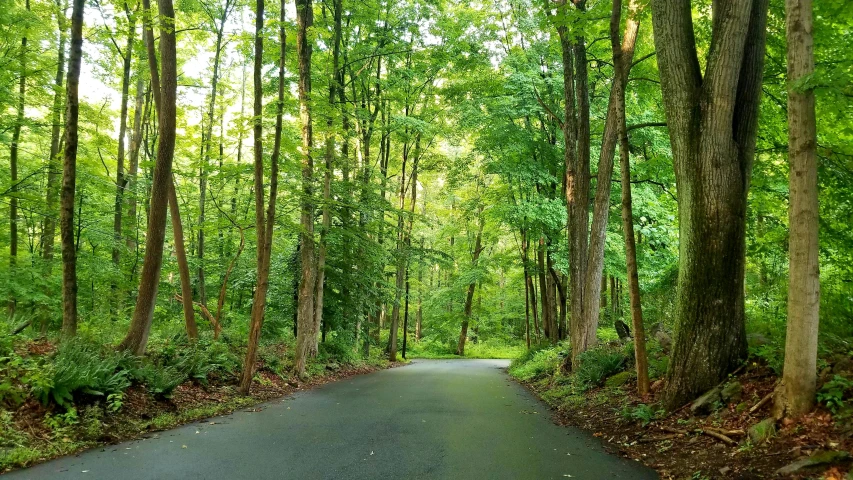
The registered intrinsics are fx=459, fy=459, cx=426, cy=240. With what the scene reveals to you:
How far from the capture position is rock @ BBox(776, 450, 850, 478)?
12.0 ft

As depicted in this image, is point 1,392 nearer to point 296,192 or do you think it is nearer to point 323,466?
point 323,466

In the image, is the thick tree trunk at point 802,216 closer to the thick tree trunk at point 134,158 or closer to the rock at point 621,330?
the rock at point 621,330

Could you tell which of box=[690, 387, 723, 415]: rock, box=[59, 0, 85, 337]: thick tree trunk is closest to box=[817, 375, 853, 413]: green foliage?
box=[690, 387, 723, 415]: rock

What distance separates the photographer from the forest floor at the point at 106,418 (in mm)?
5160

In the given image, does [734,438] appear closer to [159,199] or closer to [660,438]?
[660,438]

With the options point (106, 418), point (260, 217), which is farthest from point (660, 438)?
point (260, 217)

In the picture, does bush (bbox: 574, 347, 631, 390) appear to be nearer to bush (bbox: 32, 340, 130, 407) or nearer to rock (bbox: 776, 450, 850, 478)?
rock (bbox: 776, 450, 850, 478)

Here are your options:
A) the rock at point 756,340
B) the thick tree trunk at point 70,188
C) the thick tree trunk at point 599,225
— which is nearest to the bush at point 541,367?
the thick tree trunk at point 599,225

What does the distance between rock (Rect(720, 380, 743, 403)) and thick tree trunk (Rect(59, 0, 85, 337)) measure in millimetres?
10084

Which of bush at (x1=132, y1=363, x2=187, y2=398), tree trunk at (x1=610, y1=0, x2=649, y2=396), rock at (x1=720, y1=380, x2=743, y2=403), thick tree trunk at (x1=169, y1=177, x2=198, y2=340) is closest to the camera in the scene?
rock at (x1=720, y1=380, x2=743, y2=403)

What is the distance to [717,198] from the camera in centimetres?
577

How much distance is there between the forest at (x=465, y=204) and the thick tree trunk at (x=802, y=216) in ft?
0.06

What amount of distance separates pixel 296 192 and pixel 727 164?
A: 9.50 metres

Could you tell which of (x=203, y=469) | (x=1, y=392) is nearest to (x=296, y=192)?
(x=1, y=392)
